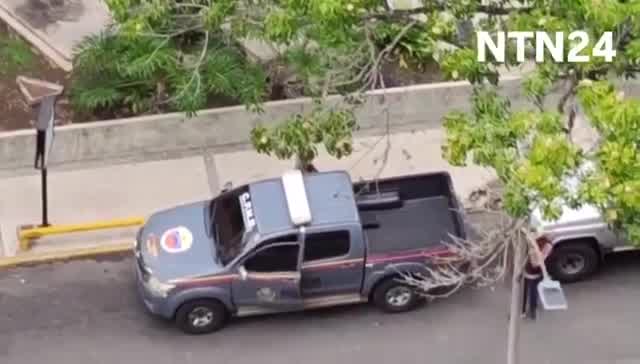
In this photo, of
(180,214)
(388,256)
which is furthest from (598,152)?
(180,214)

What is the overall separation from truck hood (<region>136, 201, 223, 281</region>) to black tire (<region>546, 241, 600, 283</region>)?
3.89 metres

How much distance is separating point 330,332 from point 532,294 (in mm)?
2292

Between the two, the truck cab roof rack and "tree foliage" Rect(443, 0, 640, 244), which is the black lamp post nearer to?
the truck cab roof rack

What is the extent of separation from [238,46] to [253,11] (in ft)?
19.5

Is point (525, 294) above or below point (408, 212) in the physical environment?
below

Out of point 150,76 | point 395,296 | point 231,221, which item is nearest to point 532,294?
point 395,296

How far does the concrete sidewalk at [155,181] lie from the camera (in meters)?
18.8

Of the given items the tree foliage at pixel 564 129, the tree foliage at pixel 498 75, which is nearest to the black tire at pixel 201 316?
the tree foliage at pixel 498 75

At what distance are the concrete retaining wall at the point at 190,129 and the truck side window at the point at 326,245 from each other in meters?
3.34

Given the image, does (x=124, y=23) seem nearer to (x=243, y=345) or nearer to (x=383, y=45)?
(x=383, y=45)

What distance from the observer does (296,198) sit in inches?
650

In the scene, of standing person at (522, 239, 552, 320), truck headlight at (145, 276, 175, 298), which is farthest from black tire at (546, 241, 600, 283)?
truck headlight at (145, 276, 175, 298)

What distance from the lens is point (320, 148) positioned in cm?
1989

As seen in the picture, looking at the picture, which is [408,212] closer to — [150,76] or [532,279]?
[532,279]
